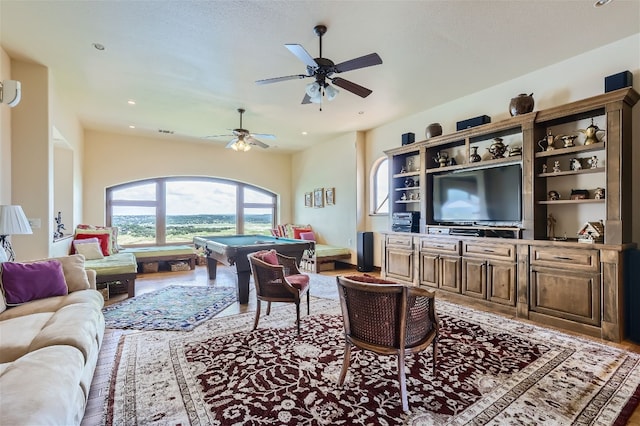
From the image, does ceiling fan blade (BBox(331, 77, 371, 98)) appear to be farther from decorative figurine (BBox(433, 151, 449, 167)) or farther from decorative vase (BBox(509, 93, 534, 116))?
decorative figurine (BBox(433, 151, 449, 167))

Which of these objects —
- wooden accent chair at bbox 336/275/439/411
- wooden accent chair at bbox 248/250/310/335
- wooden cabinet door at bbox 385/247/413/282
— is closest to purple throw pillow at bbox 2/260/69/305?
wooden accent chair at bbox 248/250/310/335

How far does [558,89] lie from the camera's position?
382cm

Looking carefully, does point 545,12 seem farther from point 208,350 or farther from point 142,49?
point 208,350

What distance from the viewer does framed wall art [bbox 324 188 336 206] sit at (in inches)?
299

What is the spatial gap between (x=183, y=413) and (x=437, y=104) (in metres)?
5.35

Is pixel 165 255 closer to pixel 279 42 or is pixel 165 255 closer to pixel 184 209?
pixel 184 209

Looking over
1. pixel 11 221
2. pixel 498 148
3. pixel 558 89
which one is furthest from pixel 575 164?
pixel 11 221

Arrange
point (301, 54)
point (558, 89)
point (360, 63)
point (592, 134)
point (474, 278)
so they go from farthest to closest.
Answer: point (474, 278), point (558, 89), point (592, 134), point (360, 63), point (301, 54)

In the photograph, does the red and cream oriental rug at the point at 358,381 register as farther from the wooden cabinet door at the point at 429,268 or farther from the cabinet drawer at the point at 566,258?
the wooden cabinet door at the point at 429,268

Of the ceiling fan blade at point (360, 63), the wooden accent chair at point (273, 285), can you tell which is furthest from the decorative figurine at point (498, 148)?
the wooden accent chair at point (273, 285)

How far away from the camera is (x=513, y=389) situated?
2154mm

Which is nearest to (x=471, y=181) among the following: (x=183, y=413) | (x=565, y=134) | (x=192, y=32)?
(x=565, y=134)

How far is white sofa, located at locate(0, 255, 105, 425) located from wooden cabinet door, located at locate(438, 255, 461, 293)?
4.23 m

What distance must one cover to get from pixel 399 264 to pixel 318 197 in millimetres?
3359
